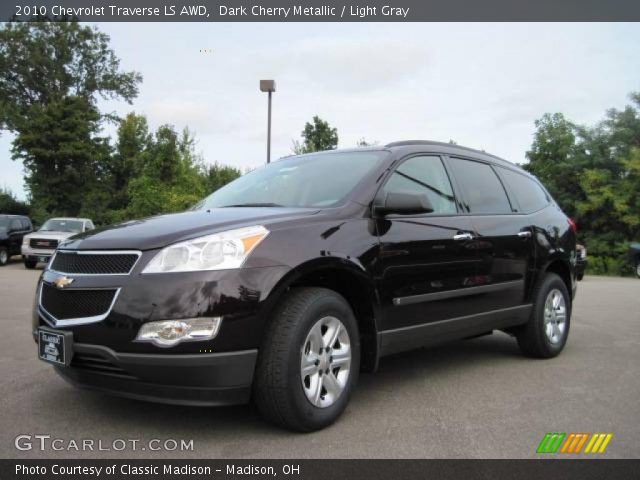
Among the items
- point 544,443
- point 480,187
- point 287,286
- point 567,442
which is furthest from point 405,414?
point 480,187

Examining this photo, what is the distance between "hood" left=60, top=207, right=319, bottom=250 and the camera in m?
3.12

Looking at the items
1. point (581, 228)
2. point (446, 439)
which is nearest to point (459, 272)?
point (446, 439)

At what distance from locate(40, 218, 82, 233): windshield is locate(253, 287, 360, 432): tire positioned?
1680cm

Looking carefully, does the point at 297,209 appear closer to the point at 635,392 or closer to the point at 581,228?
the point at 635,392

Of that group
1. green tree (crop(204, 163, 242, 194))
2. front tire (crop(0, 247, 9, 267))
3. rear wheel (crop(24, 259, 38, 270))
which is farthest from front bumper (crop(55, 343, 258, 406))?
green tree (crop(204, 163, 242, 194))

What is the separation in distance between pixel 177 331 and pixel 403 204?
1.57 metres

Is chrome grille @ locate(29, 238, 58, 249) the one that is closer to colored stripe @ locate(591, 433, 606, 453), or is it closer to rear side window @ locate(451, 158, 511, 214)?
rear side window @ locate(451, 158, 511, 214)

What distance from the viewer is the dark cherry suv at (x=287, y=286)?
2.92 meters

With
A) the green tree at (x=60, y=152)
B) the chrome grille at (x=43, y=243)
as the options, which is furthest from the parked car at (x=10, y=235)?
the green tree at (x=60, y=152)

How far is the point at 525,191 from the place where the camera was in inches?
221

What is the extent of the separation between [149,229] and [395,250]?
1506 millimetres

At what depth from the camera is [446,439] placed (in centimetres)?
322

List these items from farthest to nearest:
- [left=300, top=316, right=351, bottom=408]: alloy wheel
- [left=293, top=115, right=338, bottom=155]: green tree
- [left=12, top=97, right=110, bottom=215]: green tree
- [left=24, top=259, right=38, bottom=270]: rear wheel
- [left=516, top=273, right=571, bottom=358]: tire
Answer: [left=12, top=97, right=110, bottom=215]: green tree < [left=293, top=115, right=338, bottom=155]: green tree < [left=24, top=259, right=38, bottom=270]: rear wheel < [left=516, top=273, right=571, bottom=358]: tire < [left=300, top=316, right=351, bottom=408]: alloy wheel

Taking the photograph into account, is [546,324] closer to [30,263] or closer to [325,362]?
[325,362]
